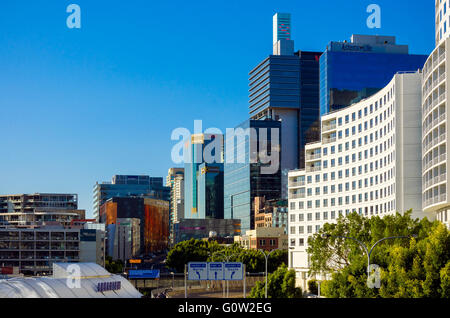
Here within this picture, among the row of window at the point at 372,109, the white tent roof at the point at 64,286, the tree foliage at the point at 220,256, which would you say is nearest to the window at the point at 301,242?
the tree foliage at the point at 220,256

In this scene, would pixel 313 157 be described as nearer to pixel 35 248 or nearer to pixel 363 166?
pixel 363 166

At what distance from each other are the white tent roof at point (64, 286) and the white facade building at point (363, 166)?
53918 mm

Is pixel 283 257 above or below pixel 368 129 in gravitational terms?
below

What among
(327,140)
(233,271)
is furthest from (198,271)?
(327,140)

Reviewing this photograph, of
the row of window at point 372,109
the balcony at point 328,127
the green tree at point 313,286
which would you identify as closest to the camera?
the row of window at point 372,109

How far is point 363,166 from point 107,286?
77.9 metres

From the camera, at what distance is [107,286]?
87.3 m

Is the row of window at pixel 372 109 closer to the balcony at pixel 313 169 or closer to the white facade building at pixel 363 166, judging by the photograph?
the white facade building at pixel 363 166

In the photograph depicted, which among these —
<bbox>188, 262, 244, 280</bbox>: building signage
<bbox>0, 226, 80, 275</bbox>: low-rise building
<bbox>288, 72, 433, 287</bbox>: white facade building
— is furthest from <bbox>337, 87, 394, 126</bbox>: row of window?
<bbox>0, 226, 80, 275</bbox>: low-rise building

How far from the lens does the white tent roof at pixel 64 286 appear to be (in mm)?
59181
